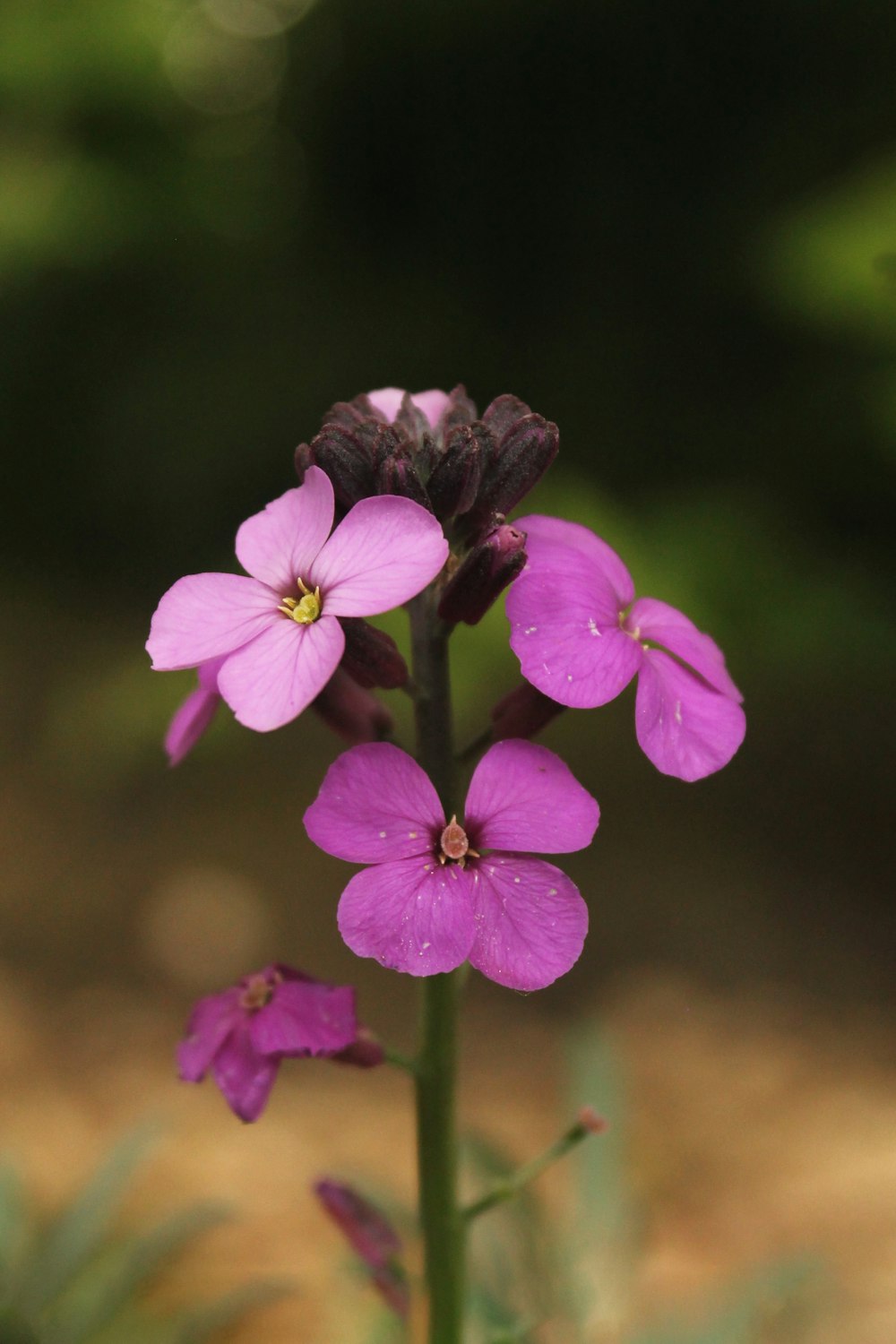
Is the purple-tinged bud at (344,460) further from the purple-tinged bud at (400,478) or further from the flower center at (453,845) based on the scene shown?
the flower center at (453,845)

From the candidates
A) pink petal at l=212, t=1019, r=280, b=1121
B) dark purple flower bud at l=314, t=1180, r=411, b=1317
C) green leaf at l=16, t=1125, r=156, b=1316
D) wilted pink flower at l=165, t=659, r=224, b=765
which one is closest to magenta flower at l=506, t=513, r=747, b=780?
wilted pink flower at l=165, t=659, r=224, b=765

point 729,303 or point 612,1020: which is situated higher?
point 729,303

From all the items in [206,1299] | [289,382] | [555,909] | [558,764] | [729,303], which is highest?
[729,303]

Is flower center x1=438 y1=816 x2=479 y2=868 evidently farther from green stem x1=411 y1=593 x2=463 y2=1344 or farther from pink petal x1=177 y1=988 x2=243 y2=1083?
pink petal x1=177 y1=988 x2=243 y2=1083

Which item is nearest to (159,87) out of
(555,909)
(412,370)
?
(412,370)

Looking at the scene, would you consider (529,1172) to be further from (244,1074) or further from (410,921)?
(410,921)

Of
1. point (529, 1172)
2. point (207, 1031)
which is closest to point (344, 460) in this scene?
point (207, 1031)

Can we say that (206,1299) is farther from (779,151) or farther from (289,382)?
(779,151)
